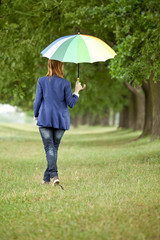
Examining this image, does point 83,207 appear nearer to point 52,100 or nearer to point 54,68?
point 52,100

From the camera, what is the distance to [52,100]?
618cm

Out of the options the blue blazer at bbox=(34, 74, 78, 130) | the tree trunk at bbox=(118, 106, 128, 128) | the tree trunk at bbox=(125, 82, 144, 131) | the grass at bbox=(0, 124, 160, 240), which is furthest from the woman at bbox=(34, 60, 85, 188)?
the tree trunk at bbox=(118, 106, 128, 128)

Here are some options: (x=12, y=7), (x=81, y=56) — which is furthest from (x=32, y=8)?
(x=81, y=56)

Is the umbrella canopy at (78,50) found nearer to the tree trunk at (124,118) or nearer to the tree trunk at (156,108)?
the tree trunk at (156,108)

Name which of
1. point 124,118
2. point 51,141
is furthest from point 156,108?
point 124,118

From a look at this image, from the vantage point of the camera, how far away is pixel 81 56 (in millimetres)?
6391

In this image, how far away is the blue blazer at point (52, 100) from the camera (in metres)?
6.15

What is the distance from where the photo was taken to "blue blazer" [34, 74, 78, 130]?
6.15 m

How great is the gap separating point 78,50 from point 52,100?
1046 millimetres

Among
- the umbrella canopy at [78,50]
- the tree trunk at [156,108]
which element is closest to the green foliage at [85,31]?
the umbrella canopy at [78,50]

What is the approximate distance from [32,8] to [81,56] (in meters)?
6.98

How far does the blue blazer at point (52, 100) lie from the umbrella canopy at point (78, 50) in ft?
1.31

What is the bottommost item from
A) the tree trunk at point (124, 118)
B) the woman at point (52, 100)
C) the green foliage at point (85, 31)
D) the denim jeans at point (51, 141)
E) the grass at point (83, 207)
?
the tree trunk at point (124, 118)

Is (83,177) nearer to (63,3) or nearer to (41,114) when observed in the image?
(41,114)
